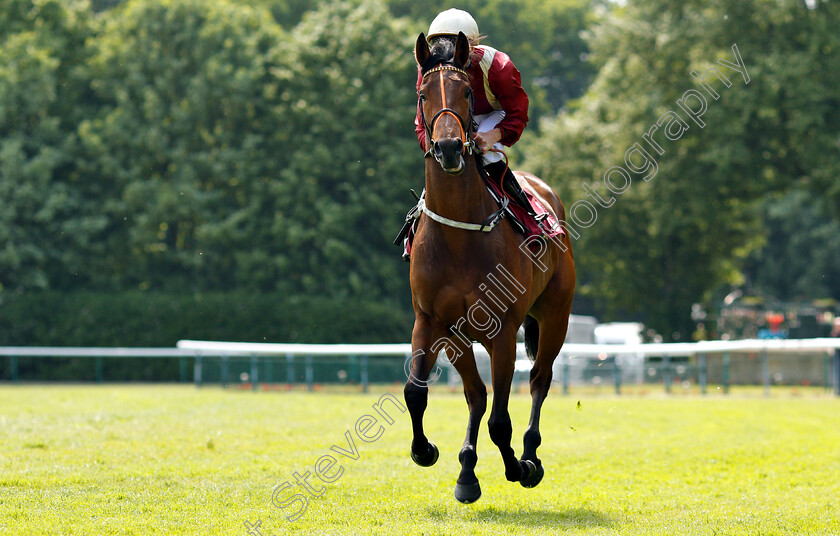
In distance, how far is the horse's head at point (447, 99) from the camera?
5676mm

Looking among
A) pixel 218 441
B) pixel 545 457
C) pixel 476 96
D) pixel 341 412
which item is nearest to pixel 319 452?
pixel 218 441

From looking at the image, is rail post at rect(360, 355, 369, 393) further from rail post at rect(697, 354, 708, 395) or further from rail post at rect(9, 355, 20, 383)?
rail post at rect(9, 355, 20, 383)

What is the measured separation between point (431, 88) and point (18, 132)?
2747cm

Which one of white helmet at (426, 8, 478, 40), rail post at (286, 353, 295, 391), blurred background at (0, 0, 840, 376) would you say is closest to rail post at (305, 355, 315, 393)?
rail post at (286, 353, 295, 391)

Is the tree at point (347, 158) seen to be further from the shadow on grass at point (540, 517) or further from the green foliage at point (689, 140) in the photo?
the shadow on grass at point (540, 517)

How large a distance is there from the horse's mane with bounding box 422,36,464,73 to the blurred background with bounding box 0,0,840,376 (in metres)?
23.2

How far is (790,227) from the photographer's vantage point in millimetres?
48844

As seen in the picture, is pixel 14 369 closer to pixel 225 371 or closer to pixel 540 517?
pixel 225 371

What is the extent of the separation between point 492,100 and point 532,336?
226 centimetres

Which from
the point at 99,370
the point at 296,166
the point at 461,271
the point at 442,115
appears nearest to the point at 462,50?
the point at 442,115

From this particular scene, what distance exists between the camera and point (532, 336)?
27.1 ft

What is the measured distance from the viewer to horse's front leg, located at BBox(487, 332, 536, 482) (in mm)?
6316

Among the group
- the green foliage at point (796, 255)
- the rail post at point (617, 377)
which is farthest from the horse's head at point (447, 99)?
the green foliage at point (796, 255)

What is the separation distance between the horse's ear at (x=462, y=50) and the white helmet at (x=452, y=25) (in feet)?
0.80
